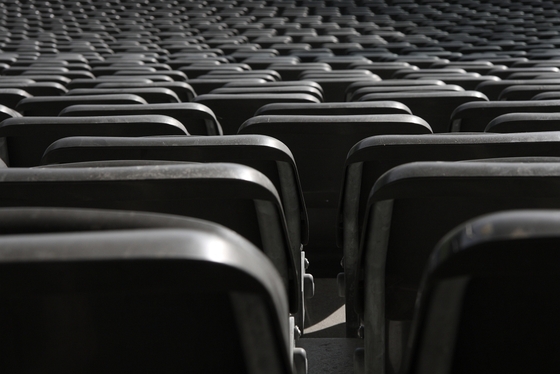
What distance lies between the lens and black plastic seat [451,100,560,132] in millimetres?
1626

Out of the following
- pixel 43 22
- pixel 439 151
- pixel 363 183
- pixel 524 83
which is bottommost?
pixel 43 22

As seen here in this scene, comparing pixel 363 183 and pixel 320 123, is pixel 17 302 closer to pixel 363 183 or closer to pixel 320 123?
pixel 363 183

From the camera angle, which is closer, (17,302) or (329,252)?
(17,302)

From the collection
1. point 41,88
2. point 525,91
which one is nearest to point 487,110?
point 525,91

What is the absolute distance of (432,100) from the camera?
76.2 inches

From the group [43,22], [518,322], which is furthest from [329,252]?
[43,22]

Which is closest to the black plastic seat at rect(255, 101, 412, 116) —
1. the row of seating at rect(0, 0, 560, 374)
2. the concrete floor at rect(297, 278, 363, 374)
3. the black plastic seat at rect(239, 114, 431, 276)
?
the row of seating at rect(0, 0, 560, 374)

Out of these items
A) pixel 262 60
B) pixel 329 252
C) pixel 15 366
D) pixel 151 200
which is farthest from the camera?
pixel 262 60

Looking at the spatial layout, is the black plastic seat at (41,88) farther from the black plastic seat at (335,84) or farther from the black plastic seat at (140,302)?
the black plastic seat at (140,302)

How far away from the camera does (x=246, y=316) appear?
509 millimetres

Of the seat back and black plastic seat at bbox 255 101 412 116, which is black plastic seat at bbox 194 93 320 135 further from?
the seat back

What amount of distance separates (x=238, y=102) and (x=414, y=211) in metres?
1.25

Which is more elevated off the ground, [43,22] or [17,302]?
[17,302]

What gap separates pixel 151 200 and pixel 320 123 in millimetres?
685
